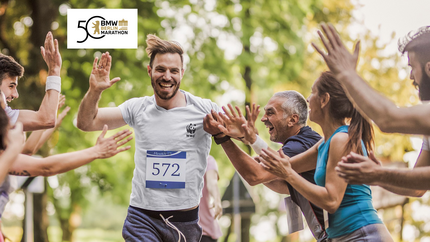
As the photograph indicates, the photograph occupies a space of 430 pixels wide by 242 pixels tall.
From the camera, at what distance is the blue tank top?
115 inches

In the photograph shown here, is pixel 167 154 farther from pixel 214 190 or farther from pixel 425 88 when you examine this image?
pixel 214 190

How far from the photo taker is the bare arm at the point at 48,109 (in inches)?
144

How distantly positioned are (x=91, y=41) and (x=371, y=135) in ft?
18.6

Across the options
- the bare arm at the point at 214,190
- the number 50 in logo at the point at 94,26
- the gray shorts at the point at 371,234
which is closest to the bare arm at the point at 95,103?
the gray shorts at the point at 371,234

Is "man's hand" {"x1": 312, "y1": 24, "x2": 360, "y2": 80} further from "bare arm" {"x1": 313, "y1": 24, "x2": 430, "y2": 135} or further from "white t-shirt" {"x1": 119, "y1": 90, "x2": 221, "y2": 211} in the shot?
"white t-shirt" {"x1": 119, "y1": 90, "x2": 221, "y2": 211}

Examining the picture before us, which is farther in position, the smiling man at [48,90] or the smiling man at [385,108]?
the smiling man at [48,90]

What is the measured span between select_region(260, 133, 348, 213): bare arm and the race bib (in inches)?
35.3

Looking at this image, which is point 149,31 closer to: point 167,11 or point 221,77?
point 167,11

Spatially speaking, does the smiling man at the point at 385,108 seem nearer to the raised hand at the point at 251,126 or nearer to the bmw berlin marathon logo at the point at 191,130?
the raised hand at the point at 251,126

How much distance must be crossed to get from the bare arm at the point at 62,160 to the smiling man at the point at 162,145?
0.31 m

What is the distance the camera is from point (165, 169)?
358 centimetres

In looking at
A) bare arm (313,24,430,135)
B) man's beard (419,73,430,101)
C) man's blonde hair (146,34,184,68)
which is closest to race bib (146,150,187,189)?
man's blonde hair (146,34,184,68)

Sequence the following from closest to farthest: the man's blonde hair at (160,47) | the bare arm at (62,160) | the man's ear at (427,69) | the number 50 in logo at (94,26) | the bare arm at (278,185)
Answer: the man's ear at (427,69), the bare arm at (62,160), the man's blonde hair at (160,47), the bare arm at (278,185), the number 50 in logo at (94,26)

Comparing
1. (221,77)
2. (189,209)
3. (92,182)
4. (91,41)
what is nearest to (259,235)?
(92,182)
